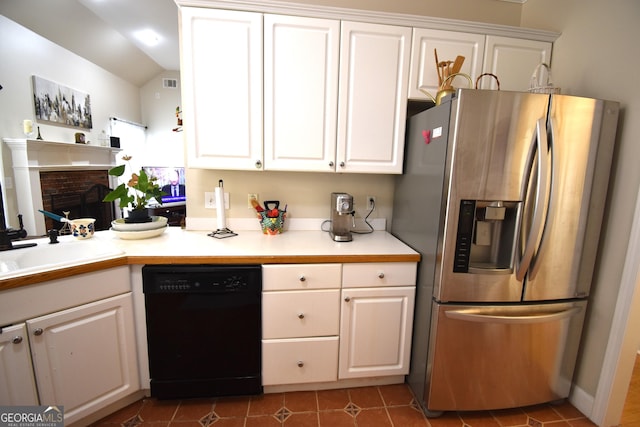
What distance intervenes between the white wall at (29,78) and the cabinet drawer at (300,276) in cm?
376

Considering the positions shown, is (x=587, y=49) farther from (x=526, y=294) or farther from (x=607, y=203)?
(x=526, y=294)

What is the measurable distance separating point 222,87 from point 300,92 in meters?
0.43

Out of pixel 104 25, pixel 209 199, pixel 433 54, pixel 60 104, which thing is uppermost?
pixel 104 25

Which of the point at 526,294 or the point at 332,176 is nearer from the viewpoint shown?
the point at 526,294

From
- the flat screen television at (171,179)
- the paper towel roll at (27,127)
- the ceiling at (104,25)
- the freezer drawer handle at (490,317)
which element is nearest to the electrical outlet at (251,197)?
the freezer drawer handle at (490,317)

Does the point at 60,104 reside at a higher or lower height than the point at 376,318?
higher

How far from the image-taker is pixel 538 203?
1.25m

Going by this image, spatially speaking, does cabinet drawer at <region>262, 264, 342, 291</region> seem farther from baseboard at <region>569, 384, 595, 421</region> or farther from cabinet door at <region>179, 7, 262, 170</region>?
baseboard at <region>569, 384, 595, 421</region>

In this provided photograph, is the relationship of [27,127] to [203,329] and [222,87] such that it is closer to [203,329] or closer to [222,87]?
[222,87]

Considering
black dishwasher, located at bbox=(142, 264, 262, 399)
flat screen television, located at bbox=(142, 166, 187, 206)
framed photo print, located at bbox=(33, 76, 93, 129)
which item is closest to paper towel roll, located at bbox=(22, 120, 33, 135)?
framed photo print, located at bbox=(33, 76, 93, 129)

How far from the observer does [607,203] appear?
140cm

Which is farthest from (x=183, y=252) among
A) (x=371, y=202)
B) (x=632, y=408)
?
(x=632, y=408)

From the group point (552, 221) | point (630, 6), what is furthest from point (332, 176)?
point (630, 6)

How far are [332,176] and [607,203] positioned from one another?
1492 millimetres
